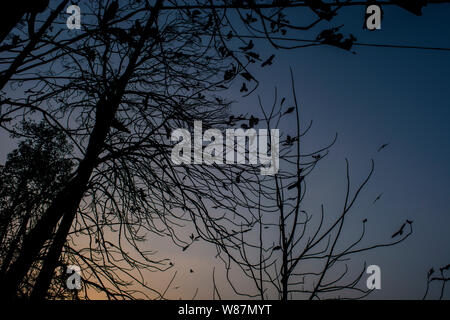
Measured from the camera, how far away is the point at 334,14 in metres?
1.81

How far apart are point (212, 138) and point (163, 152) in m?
0.87

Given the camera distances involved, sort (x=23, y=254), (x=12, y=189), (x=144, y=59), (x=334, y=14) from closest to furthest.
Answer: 1. (x=334, y=14)
2. (x=23, y=254)
3. (x=144, y=59)
4. (x=12, y=189)

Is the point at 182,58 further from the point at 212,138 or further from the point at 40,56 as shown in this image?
the point at 40,56

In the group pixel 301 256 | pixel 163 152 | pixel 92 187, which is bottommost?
pixel 301 256

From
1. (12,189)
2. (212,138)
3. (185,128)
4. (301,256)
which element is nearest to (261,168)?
(212,138)

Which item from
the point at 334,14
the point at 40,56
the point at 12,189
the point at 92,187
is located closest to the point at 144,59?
the point at 92,187

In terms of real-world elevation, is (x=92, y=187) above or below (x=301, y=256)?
above

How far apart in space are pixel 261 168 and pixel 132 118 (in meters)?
2.62

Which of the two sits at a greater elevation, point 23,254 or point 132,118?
point 132,118
